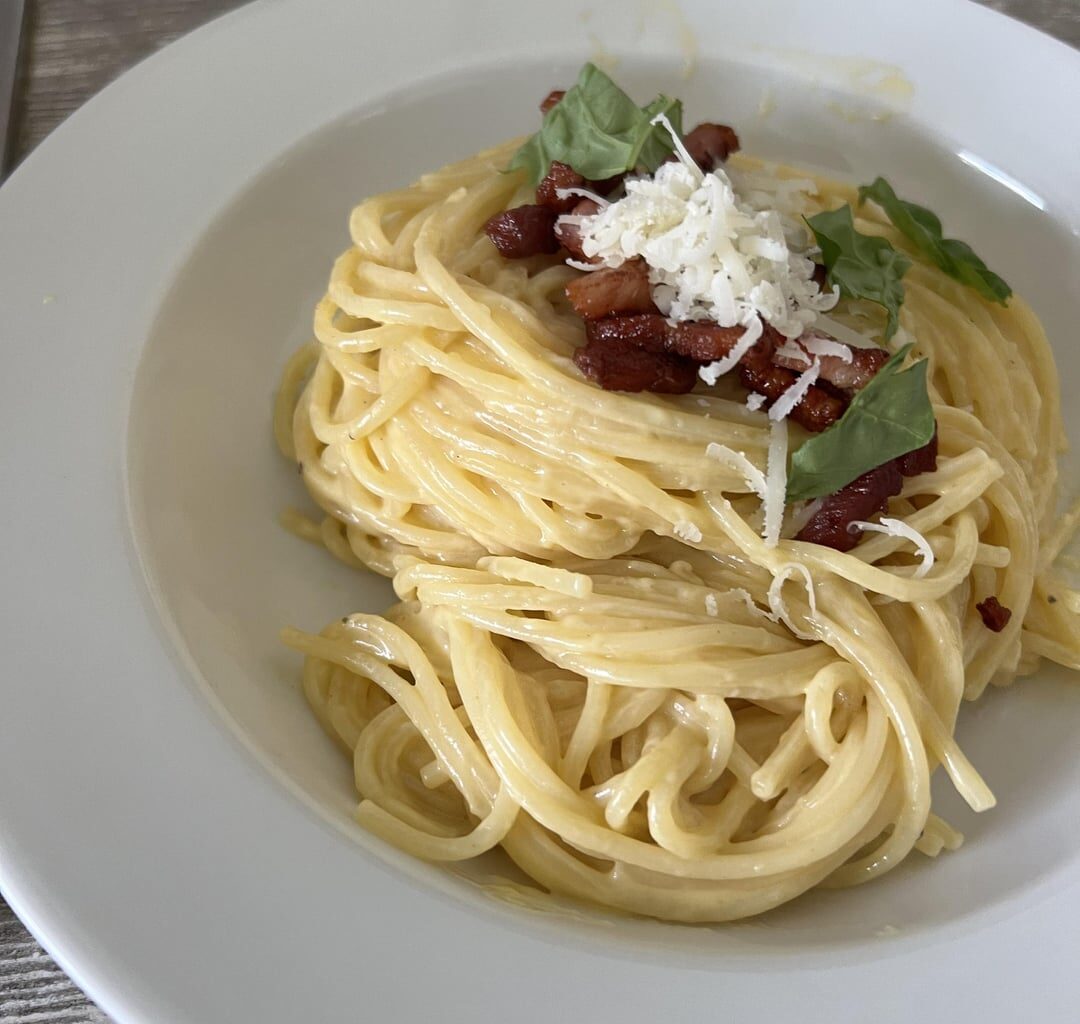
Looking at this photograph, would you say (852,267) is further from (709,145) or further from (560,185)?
(560,185)

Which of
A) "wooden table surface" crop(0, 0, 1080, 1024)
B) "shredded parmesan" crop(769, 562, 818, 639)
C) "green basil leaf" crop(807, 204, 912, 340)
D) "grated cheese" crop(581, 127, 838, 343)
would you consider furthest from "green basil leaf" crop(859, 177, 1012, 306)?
"wooden table surface" crop(0, 0, 1080, 1024)

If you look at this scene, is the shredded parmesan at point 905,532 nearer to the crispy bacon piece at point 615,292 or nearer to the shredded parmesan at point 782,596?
the shredded parmesan at point 782,596

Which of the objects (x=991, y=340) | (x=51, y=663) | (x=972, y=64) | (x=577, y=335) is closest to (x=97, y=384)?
(x=51, y=663)

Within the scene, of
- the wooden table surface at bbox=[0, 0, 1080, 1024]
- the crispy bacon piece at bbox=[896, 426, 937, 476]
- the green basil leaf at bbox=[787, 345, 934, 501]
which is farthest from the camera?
the wooden table surface at bbox=[0, 0, 1080, 1024]

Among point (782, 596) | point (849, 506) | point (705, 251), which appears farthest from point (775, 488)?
point (705, 251)

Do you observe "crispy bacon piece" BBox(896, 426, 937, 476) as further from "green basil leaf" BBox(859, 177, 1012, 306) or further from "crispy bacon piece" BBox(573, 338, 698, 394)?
"green basil leaf" BBox(859, 177, 1012, 306)
